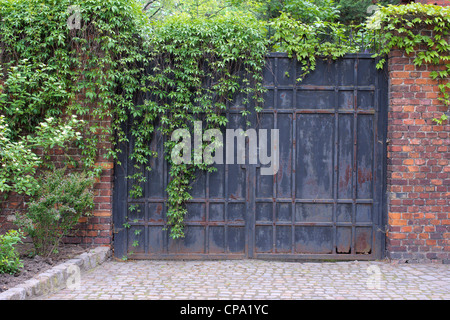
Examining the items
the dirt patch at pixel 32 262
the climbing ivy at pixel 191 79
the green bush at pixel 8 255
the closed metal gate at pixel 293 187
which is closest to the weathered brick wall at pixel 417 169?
the closed metal gate at pixel 293 187

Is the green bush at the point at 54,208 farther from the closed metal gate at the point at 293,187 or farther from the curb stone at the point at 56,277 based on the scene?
the closed metal gate at the point at 293,187

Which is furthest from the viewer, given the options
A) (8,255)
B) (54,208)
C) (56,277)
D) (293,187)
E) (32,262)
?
(293,187)

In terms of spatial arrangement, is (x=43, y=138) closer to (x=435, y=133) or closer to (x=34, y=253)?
(x=34, y=253)

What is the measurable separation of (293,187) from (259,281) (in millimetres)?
1531

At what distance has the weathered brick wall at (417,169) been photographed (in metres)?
5.43

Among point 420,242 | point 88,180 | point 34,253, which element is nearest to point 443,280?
point 420,242

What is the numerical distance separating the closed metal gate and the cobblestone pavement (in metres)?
0.26

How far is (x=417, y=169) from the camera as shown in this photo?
17.9 ft

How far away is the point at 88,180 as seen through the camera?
16.6ft

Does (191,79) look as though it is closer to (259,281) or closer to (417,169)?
(259,281)

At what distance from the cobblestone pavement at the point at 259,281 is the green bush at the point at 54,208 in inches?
26.4

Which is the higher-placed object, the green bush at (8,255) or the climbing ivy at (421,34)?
the climbing ivy at (421,34)

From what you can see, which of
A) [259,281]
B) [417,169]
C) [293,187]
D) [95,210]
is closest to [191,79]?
[293,187]

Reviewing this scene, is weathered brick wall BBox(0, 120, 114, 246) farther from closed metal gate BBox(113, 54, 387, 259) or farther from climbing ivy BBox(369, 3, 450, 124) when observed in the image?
climbing ivy BBox(369, 3, 450, 124)
